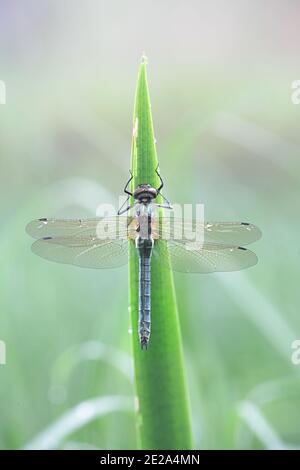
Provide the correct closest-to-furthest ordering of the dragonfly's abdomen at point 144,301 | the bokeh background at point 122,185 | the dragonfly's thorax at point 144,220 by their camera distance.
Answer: the dragonfly's abdomen at point 144,301 → the dragonfly's thorax at point 144,220 → the bokeh background at point 122,185

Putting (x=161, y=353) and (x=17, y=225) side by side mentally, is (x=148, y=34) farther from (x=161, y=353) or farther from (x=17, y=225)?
(x=161, y=353)

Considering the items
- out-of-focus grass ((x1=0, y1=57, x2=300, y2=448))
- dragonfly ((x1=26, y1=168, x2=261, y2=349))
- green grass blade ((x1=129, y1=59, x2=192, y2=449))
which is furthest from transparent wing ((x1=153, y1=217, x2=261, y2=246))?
green grass blade ((x1=129, y1=59, x2=192, y2=449))

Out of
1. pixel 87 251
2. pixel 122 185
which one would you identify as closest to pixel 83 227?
pixel 87 251

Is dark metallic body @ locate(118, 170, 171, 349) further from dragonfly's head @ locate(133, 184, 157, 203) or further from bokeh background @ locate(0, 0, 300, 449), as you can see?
bokeh background @ locate(0, 0, 300, 449)

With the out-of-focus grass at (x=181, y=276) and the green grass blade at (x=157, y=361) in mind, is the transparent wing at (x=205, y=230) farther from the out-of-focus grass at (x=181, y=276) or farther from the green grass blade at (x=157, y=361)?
the green grass blade at (x=157, y=361)

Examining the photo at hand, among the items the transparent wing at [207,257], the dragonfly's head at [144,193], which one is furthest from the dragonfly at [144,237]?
the dragonfly's head at [144,193]
